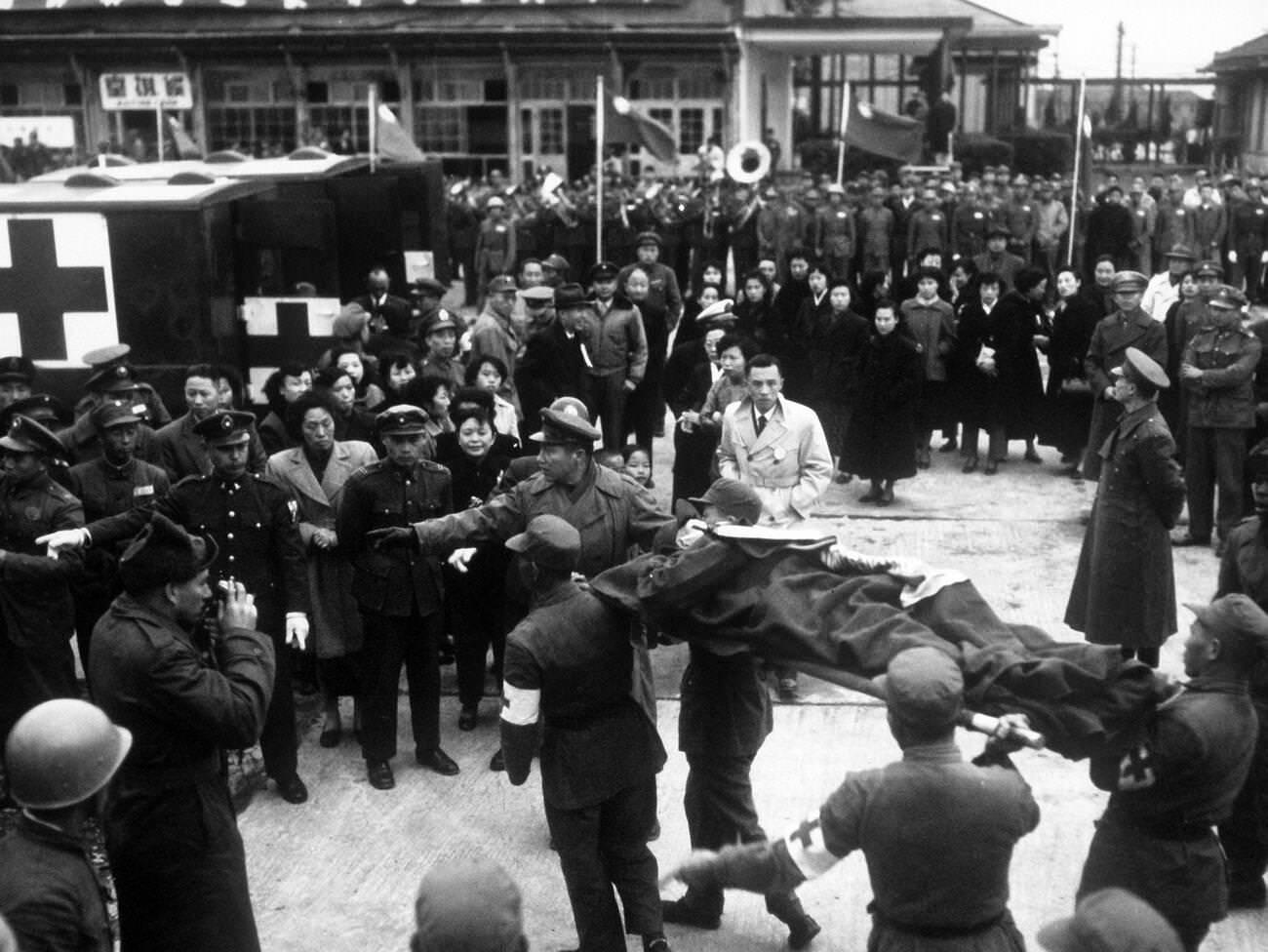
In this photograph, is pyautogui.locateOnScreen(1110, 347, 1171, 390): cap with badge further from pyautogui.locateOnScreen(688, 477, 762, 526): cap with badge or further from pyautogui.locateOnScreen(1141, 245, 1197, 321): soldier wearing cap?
pyautogui.locateOnScreen(1141, 245, 1197, 321): soldier wearing cap

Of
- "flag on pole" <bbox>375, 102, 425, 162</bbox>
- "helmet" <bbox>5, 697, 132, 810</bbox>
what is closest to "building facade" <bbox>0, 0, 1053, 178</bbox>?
"flag on pole" <bbox>375, 102, 425, 162</bbox>

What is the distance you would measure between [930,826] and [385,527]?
359 centimetres

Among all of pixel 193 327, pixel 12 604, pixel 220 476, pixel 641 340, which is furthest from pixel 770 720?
pixel 641 340

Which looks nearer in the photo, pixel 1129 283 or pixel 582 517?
pixel 582 517

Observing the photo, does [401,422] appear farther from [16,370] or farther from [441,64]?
[441,64]

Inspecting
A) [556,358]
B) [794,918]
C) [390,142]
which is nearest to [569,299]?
[556,358]

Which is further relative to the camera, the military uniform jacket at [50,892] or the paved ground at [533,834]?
the paved ground at [533,834]

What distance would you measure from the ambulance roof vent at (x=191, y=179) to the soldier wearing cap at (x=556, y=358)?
242 cm

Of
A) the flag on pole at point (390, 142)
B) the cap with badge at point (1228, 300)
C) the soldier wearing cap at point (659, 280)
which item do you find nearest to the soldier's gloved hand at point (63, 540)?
the soldier wearing cap at point (659, 280)

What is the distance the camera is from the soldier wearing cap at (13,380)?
8016 millimetres

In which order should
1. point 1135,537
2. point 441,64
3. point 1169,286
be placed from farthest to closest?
point 441,64, point 1169,286, point 1135,537

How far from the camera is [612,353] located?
11.0 m

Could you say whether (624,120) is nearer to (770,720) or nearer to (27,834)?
(770,720)

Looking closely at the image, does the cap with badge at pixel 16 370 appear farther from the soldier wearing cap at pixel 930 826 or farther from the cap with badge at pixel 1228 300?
the cap with badge at pixel 1228 300
